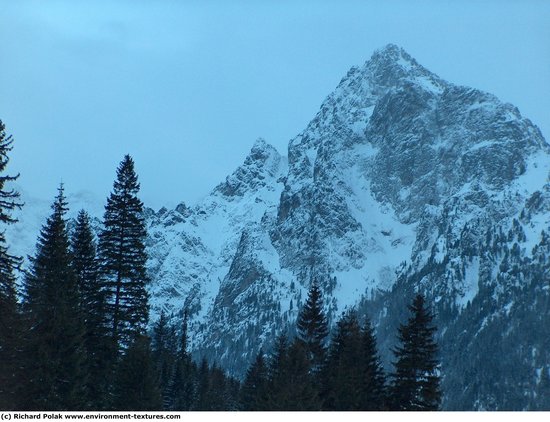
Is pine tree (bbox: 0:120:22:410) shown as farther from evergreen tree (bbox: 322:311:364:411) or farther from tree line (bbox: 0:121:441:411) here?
evergreen tree (bbox: 322:311:364:411)

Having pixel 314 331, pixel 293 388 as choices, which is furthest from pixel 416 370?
pixel 314 331

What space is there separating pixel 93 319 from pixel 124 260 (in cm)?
341

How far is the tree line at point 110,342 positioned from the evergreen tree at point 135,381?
0.05 meters

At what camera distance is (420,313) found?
1811 inches

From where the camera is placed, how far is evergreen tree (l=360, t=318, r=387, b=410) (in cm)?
4644

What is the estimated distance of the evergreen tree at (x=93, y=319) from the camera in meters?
40.5

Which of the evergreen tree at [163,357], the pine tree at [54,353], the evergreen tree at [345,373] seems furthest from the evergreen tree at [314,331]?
the pine tree at [54,353]

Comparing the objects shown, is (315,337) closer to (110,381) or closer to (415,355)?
(415,355)

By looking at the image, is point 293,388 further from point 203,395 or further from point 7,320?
point 203,395

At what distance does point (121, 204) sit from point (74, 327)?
12.0m

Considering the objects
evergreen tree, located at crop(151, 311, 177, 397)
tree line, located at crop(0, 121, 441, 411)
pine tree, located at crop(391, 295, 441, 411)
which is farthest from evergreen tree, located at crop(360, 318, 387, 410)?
evergreen tree, located at crop(151, 311, 177, 397)

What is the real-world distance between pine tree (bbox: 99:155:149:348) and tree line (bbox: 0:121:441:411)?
62 mm

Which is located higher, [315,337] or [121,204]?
[121,204]
